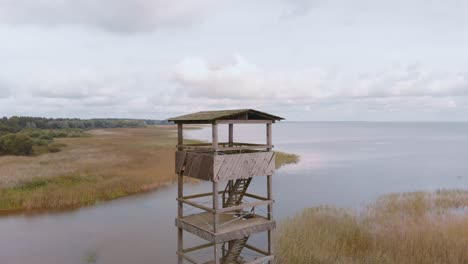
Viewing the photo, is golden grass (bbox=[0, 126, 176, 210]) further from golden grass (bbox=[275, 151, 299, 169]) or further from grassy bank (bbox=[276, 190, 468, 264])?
grassy bank (bbox=[276, 190, 468, 264])

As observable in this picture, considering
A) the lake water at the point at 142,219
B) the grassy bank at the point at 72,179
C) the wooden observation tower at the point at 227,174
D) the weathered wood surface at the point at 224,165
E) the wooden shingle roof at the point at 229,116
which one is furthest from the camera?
the grassy bank at the point at 72,179

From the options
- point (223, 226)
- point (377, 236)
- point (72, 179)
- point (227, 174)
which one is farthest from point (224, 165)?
point (72, 179)

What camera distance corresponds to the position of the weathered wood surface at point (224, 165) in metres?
14.2

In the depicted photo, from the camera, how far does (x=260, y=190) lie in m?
37.1

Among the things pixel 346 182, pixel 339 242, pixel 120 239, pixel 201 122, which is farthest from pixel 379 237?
pixel 346 182

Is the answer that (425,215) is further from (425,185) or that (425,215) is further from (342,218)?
(425,185)

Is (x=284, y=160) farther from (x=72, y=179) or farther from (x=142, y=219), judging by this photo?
(x=142, y=219)

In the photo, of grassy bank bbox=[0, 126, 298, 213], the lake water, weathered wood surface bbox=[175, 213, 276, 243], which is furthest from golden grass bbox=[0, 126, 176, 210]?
weathered wood surface bbox=[175, 213, 276, 243]

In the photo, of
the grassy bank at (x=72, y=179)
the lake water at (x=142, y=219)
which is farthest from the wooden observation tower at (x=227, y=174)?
the grassy bank at (x=72, y=179)

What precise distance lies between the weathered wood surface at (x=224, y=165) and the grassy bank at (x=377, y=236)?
5737mm

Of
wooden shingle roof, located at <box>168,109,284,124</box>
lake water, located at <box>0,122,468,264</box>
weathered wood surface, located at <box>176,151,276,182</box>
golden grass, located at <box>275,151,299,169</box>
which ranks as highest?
wooden shingle roof, located at <box>168,109,284,124</box>

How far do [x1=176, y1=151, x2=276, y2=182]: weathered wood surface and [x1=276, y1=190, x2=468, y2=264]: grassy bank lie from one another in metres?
5.74

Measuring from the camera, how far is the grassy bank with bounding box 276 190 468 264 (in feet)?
59.3

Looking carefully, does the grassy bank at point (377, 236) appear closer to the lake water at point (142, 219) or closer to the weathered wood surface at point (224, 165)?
the lake water at point (142, 219)
